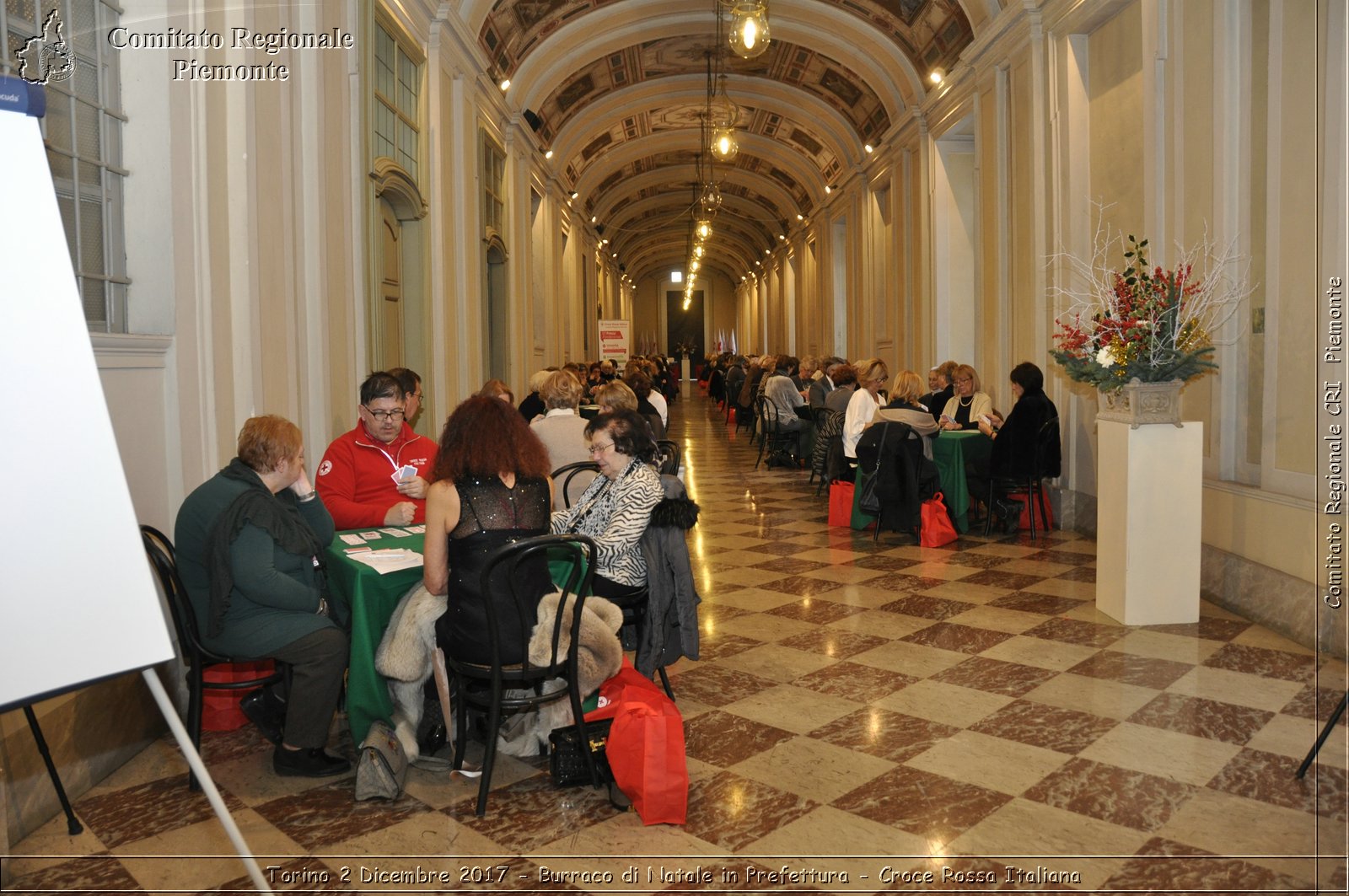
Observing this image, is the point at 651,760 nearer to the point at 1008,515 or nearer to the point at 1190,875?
the point at 1190,875

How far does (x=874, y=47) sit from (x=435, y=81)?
19.1ft

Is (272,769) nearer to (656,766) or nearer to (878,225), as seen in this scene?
(656,766)

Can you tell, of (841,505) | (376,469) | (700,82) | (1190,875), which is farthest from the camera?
(700,82)

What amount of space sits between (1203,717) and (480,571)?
8.53ft

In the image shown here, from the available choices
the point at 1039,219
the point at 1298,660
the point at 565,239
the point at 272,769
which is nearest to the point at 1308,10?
the point at 1298,660

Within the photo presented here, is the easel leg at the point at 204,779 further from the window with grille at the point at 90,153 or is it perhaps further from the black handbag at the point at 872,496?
the black handbag at the point at 872,496

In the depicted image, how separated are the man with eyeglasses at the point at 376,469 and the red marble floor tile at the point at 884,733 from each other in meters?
1.84

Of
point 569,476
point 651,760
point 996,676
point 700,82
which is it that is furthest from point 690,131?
point 651,760

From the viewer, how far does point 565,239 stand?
19328 mm

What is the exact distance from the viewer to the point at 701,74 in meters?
15.7

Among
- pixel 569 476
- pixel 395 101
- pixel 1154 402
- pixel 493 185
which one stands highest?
pixel 493 185

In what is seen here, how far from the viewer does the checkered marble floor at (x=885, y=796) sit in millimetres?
2574

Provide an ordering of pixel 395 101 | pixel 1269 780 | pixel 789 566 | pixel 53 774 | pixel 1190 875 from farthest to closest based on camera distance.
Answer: pixel 395 101, pixel 789 566, pixel 1269 780, pixel 53 774, pixel 1190 875

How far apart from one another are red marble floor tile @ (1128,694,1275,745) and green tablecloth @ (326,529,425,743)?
2.57 meters
